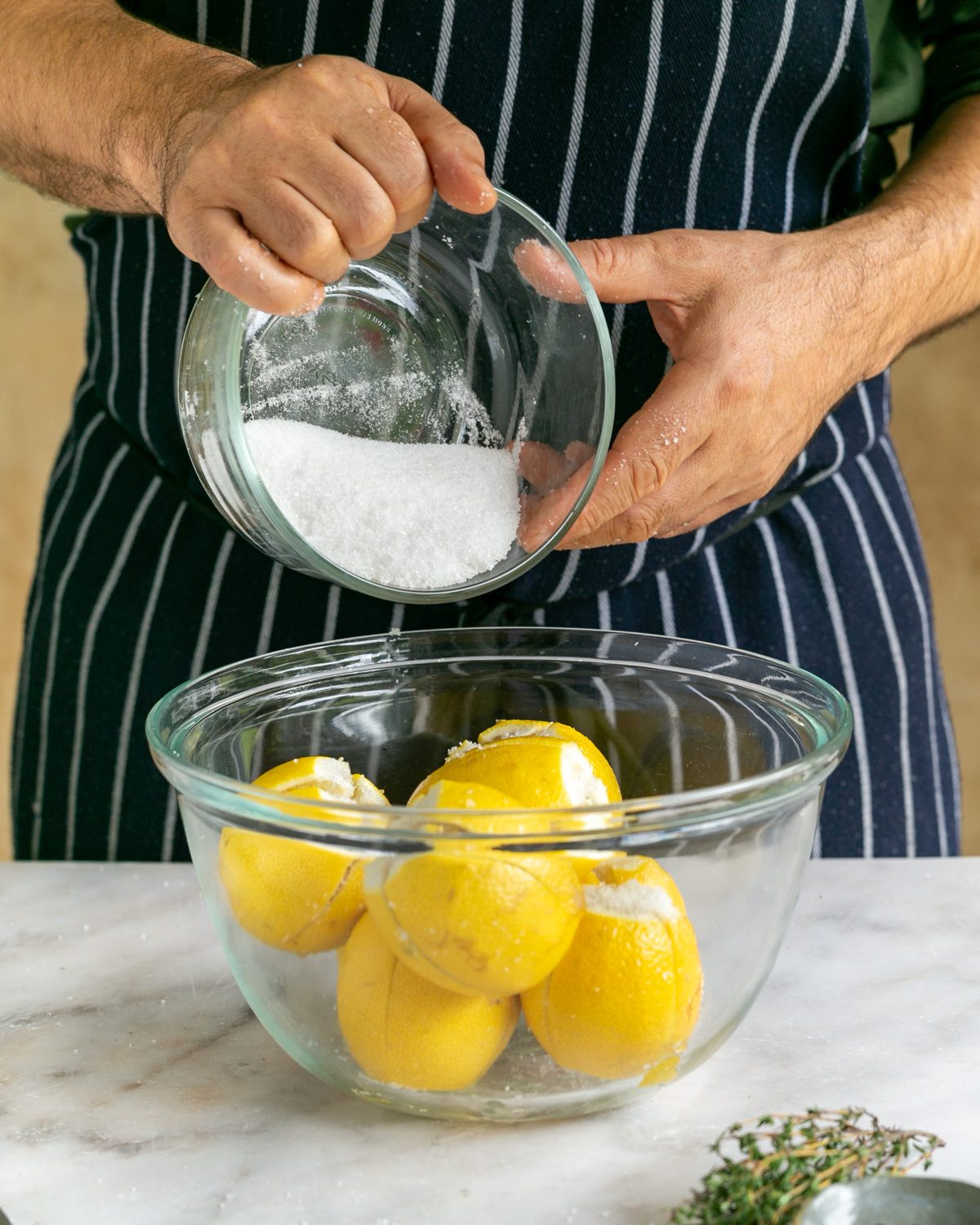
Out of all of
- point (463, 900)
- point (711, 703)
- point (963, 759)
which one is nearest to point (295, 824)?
point (463, 900)

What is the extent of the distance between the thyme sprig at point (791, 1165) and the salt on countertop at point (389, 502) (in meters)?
0.30

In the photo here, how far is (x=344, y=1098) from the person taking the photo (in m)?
0.55

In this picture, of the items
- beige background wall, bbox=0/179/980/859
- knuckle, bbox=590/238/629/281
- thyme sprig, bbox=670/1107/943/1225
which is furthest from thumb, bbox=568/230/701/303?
beige background wall, bbox=0/179/980/859

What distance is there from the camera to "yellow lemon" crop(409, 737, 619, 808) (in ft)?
1.79

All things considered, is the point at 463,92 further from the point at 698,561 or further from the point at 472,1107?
the point at 472,1107

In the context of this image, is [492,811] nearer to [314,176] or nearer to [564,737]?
[564,737]

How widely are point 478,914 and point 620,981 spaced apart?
62 millimetres

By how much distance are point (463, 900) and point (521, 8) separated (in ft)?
1.99

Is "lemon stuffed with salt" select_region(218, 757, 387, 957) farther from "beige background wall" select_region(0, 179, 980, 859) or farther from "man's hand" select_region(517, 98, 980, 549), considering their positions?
"beige background wall" select_region(0, 179, 980, 859)

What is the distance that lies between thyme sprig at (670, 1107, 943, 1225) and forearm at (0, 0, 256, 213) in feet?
1.73

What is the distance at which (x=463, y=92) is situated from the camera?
84cm

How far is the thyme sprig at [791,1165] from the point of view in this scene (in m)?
0.43

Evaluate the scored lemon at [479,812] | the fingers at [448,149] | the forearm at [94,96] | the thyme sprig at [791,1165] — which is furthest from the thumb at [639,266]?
the thyme sprig at [791,1165]

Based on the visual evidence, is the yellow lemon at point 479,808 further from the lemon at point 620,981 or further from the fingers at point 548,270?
the fingers at point 548,270
